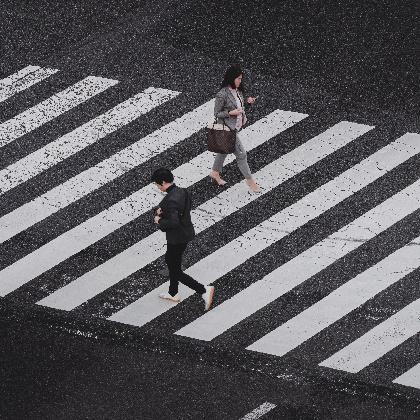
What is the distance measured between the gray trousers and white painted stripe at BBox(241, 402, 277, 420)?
377 cm

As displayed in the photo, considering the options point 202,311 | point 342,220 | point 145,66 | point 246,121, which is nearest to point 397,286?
point 342,220

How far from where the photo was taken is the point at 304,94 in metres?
17.6

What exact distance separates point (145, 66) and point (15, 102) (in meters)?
1.92

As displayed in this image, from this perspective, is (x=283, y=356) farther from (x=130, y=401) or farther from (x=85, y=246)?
(x=85, y=246)

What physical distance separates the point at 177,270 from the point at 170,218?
0.88 m

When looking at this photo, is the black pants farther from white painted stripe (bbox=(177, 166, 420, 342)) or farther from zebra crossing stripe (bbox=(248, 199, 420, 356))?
zebra crossing stripe (bbox=(248, 199, 420, 356))

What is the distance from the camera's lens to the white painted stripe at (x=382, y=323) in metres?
14.0

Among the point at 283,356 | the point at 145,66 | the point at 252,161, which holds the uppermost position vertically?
the point at 145,66

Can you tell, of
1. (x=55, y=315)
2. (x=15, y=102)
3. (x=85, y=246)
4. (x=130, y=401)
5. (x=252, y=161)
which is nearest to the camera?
(x=130, y=401)

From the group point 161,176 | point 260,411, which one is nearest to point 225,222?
point 161,176

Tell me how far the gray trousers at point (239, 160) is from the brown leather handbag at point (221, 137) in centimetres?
15

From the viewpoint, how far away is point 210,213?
16062 mm

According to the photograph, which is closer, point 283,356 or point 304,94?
point 283,356

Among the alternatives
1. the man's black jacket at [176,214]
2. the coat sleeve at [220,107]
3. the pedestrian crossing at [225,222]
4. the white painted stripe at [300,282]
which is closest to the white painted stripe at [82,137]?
the pedestrian crossing at [225,222]
